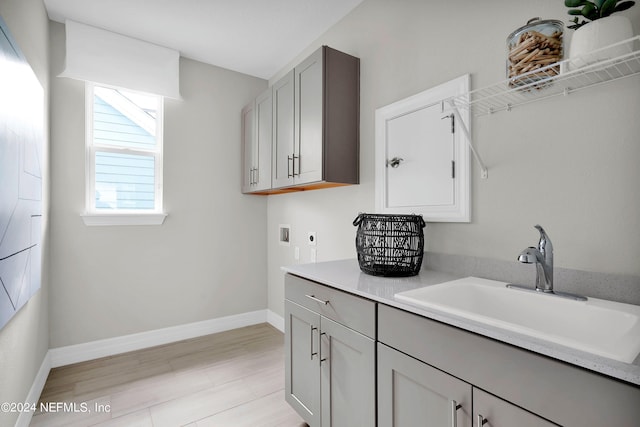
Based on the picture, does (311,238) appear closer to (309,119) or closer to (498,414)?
(309,119)

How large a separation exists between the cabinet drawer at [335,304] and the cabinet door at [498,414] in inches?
16.5

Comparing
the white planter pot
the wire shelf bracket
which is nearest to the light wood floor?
the wire shelf bracket

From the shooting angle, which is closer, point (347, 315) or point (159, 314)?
point (347, 315)

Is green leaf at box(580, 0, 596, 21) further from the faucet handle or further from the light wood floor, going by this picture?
the light wood floor

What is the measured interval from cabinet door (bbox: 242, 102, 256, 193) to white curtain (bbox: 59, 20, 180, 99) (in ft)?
2.07

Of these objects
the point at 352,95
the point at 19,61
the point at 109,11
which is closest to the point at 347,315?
the point at 352,95

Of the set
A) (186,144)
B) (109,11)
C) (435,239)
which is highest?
(109,11)

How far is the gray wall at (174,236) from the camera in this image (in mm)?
2484

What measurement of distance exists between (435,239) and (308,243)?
50.4 inches

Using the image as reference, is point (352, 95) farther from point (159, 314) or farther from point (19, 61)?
point (159, 314)

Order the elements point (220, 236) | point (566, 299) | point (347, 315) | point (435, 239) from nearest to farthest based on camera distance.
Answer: point (566, 299)
point (347, 315)
point (435, 239)
point (220, 236)

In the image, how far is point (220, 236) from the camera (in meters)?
3.20

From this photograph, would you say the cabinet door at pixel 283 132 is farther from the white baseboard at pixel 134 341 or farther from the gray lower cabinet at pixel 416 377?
the white baseboard at pixel 134 341

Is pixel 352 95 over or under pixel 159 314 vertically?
over
